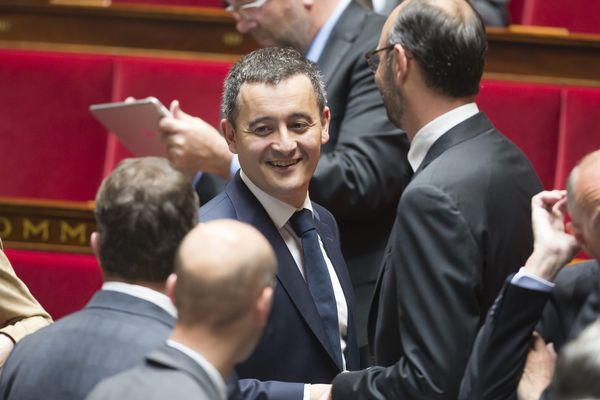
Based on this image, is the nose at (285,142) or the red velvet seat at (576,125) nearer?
the nose at (285,142)

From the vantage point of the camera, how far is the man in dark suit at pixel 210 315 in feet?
2.68

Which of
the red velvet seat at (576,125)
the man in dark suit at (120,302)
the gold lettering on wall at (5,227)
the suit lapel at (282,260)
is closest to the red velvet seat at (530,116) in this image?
the red velvet seat at (576,125)

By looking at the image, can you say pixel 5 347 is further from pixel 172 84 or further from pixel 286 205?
pixel 172 84

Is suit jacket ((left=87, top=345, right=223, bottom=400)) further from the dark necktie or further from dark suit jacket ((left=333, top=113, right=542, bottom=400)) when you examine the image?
the dark necktie

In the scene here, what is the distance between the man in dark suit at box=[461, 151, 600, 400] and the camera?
1.04m

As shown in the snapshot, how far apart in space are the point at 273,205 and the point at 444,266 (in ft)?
0.79

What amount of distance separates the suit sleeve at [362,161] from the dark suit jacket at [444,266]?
421mm

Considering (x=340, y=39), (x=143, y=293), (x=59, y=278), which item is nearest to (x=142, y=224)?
(x=143, y=293)

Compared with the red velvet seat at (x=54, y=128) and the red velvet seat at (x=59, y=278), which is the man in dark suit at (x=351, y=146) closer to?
the red velvet seat at (x=59, y=278)

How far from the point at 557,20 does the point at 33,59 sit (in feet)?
3.20

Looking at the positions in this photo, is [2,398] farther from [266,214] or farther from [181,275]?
[266,214]

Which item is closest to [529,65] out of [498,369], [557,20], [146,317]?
[557,20]

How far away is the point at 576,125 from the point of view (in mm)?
2133

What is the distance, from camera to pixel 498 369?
1061mm
